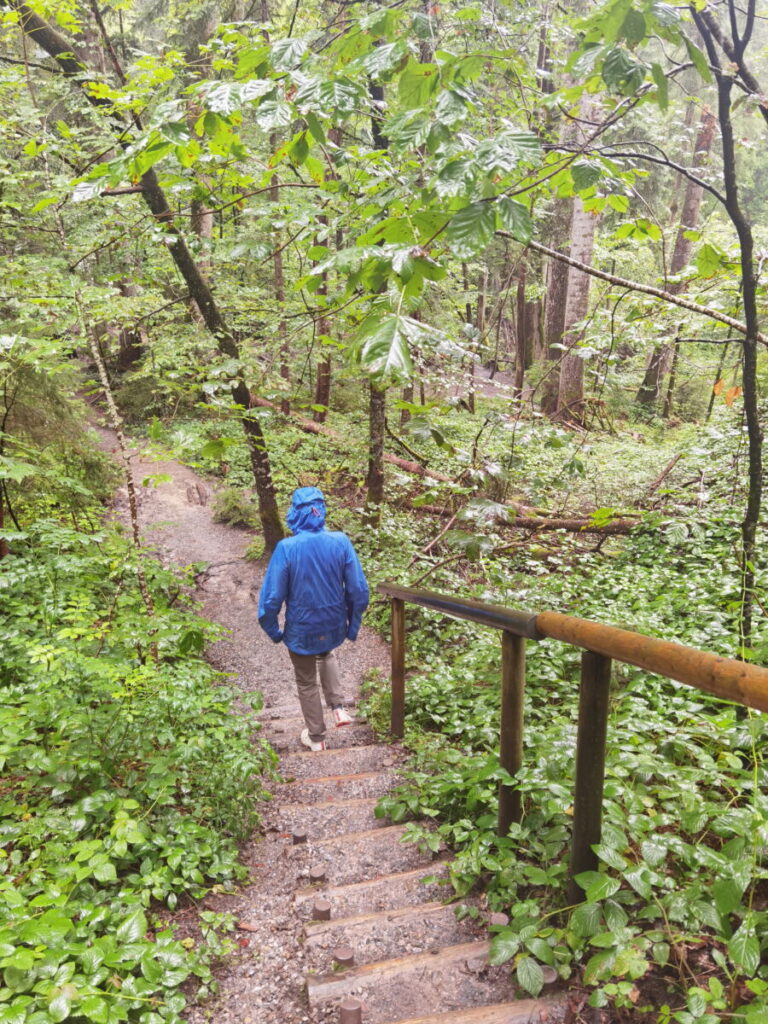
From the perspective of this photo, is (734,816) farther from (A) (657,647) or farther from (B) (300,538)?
(B) (300,538)

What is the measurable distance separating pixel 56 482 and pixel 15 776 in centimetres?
425

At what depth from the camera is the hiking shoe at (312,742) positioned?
4.95 meters

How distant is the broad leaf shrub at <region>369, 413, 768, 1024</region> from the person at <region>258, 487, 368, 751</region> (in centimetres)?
86

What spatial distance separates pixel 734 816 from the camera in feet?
6.44

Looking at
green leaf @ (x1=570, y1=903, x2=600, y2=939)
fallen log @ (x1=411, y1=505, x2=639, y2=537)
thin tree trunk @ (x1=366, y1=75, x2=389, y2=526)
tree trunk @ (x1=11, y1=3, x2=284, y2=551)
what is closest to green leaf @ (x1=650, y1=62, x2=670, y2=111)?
green leaf @ (x1=570, y1=903, x2=600, y2=939)

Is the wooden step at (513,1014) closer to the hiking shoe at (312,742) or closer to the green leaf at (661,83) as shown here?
the green leaf at (661,83)

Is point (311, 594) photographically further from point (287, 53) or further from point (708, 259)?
point (287, 53)

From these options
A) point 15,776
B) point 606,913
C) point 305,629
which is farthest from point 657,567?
point 15,776

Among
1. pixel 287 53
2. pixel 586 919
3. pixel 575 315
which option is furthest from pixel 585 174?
pixel 575 315

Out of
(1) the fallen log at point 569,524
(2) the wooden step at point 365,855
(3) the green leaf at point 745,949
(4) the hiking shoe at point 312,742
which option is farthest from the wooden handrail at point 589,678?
(1) the fallen log at point 569,524

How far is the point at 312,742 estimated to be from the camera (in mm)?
5000

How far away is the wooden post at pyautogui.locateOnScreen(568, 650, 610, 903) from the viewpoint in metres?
2.02

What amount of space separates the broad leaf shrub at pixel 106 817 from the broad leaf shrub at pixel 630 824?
44.1 inches

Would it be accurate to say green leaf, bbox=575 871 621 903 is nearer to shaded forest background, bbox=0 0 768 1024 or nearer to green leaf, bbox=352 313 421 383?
shaded forest background, bbox=0 0 768 1024
